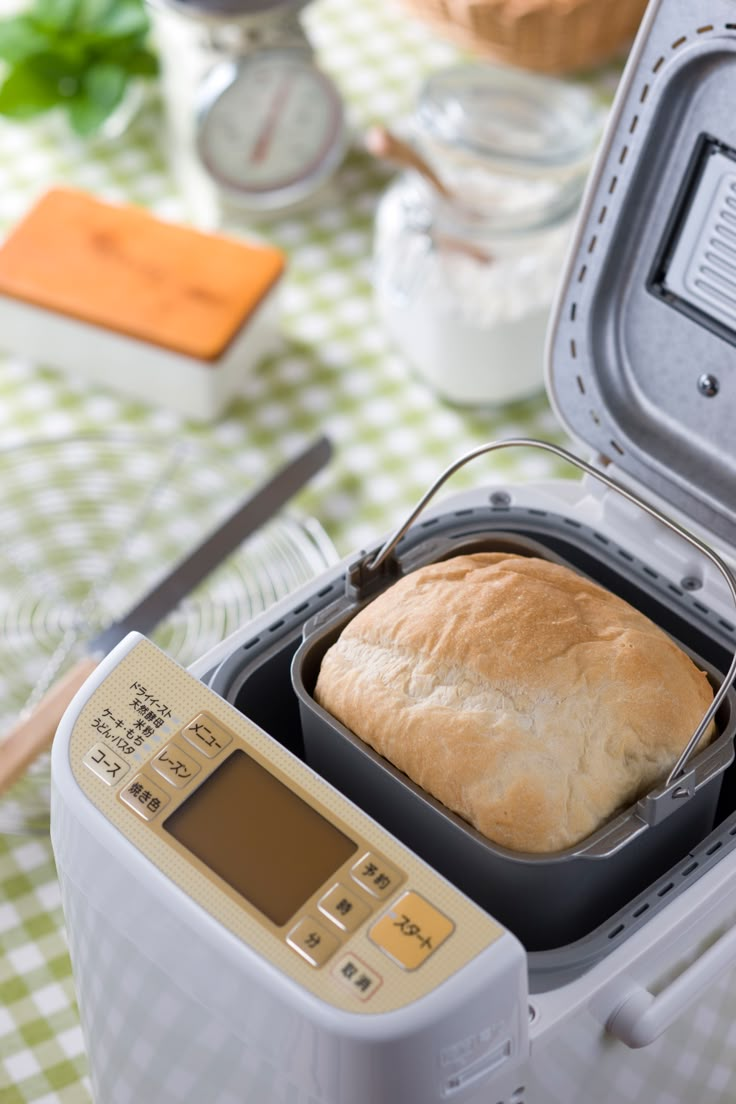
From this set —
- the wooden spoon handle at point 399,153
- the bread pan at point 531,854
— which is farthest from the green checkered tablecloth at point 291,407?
the bread pan at point 531,854

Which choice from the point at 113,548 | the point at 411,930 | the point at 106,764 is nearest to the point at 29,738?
the point at 113,548

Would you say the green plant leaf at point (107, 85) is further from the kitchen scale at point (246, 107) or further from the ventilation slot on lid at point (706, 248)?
the ventilation slot on lid at point (706, 248)

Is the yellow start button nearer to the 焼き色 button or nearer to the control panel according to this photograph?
the control panel

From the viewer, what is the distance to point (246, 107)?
134cm

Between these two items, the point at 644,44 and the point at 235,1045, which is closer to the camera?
the point at 235,1045

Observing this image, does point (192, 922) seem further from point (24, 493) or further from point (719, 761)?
point (24, 493)

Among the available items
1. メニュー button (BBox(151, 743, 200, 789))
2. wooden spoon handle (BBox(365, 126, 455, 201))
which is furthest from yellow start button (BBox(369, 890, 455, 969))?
wooden spoon handle (BBox(365, 126, 455, 201))

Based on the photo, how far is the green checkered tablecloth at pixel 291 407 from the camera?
37.8 inches

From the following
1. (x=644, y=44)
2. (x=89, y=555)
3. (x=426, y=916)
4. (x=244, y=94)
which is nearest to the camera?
(x=426, y=916)

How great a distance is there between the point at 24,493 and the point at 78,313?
0.17 metres

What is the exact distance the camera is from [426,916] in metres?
0.54

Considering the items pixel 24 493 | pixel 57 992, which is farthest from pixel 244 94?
pixel 57 992

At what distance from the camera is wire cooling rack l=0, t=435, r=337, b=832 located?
1.09m

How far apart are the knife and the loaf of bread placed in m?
0.33
